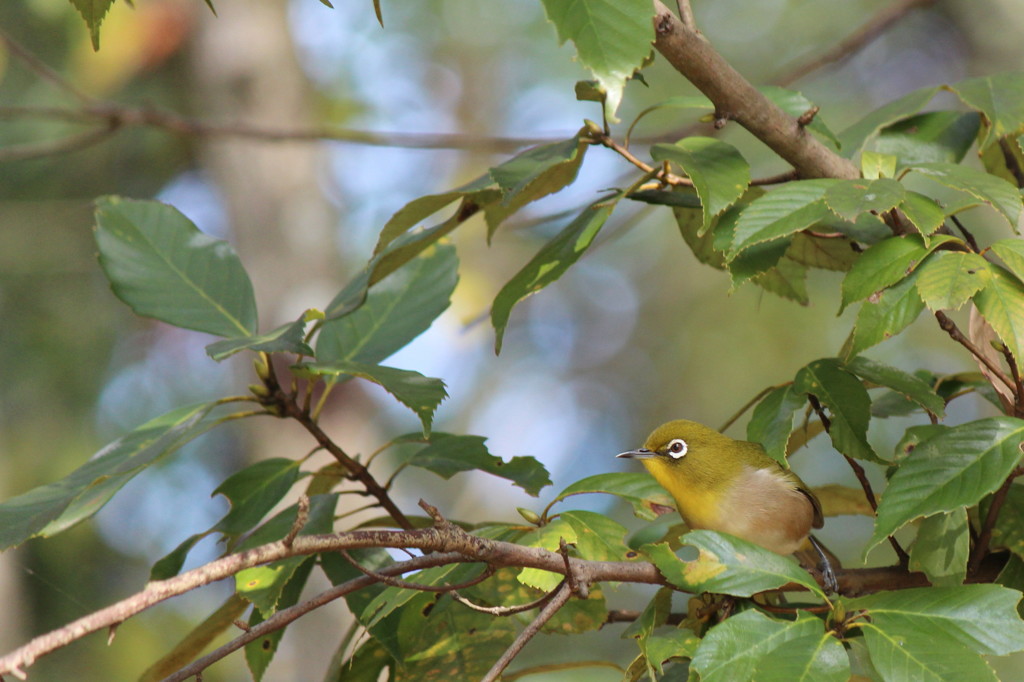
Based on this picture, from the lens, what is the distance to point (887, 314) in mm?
1098

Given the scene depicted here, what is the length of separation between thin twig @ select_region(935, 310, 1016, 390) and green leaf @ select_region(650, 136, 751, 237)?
0.29 m

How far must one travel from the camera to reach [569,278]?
33.4 feet

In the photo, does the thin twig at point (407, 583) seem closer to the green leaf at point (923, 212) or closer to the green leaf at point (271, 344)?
the green leaf at point (271, 344)

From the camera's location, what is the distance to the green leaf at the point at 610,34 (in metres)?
1.01

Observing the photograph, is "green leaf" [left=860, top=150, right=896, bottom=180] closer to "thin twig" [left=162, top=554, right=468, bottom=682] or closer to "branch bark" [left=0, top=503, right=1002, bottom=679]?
"branch bark" [left=0, top=503, right=1002, bottom=679]

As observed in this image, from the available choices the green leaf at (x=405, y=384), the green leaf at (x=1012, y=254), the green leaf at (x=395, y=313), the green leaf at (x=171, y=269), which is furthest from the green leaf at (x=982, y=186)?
the green leaf at (x=171, y=269)

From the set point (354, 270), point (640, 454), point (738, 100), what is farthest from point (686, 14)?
point (354, 270)

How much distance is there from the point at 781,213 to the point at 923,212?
0.53 ft

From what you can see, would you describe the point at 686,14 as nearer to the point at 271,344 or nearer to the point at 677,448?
the point at 271,344

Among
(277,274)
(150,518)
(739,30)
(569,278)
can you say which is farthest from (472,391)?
(277,274)

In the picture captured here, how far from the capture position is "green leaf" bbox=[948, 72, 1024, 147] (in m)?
1.38

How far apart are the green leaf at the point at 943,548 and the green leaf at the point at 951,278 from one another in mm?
329

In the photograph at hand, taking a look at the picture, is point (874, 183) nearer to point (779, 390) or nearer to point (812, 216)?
point (812, 216)

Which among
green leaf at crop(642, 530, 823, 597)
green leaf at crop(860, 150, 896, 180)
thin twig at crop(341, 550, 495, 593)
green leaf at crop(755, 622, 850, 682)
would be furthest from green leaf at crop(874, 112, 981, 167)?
thin twig at crop(341, 550, 495, 593)
